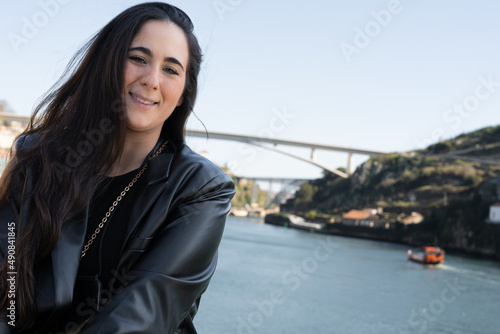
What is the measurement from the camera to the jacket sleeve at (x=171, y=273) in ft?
2.34

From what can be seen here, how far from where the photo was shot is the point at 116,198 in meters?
0.89

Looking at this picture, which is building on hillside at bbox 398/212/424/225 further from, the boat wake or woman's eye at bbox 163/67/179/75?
woman's eye at bbox 163/67/179/75

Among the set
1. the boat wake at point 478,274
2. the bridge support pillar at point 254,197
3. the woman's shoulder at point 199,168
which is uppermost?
the woman's shoulder at point 199,168

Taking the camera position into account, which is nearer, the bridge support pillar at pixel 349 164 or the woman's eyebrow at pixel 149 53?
the woman's eyebrow at pixel 149 53

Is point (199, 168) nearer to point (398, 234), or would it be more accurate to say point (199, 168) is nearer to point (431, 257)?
point (431, 257)

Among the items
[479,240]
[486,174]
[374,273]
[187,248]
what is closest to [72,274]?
[187,248]

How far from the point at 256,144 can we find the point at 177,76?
30498mm

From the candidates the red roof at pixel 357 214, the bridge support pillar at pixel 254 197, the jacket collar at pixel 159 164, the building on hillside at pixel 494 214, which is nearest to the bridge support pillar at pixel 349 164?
the red roof at pixel 357 214

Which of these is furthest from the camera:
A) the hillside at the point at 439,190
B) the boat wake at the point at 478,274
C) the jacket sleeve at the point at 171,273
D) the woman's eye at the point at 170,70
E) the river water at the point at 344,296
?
the hillside at the point at 439,190

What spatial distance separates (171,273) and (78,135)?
0.28 meters

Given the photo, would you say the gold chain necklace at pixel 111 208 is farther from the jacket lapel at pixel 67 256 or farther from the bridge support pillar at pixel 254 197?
the bridge support pillar at pixel 254 197

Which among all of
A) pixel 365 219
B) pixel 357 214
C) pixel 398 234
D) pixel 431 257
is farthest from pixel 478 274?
pixel 357 214

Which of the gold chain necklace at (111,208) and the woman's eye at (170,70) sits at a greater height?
the woman's eye at (170,70)

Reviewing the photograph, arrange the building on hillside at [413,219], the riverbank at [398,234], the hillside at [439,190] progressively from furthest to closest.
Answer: the building on hillside at [413,219]
the hillside at [439,190]
the riverbank at [398,234]
